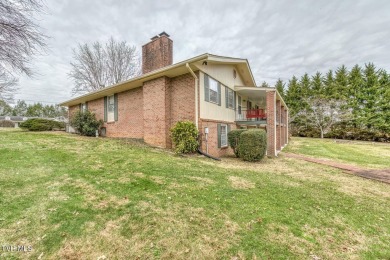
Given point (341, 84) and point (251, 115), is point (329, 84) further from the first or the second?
point (251, 115)

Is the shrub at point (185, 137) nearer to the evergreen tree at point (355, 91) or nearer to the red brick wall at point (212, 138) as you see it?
the red brick wall at point (212, 138)

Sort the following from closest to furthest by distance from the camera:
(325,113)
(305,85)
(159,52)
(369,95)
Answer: (159,52), (369,95), (325,113), (305,85)

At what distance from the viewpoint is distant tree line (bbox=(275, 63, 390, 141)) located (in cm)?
2692

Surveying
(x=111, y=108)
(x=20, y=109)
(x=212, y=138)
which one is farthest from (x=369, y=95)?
(x=20, y=109)

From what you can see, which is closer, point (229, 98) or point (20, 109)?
point (229, 98)

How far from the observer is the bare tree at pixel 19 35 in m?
5.54

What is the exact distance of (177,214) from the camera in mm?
3443

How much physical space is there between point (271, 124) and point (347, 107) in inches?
997

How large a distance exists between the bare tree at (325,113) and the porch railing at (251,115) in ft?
62.7

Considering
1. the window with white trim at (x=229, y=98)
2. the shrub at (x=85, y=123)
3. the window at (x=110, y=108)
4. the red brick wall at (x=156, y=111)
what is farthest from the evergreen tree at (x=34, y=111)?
the window with white trim at (x=229, y=98)

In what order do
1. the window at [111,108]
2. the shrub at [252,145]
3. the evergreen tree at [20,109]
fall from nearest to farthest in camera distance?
1. the shrub at [252,145]
2. the window at [111,108]
3. the evergreen tree at [20,109]

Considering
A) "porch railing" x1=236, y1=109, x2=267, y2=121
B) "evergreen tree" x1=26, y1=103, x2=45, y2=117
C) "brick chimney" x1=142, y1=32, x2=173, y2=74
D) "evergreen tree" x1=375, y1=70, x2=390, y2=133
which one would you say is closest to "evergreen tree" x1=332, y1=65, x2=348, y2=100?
"evergreen tree" x1=375, y1=70, x2=390, y2=133

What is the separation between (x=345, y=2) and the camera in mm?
9797

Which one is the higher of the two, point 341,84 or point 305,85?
point 305,85
